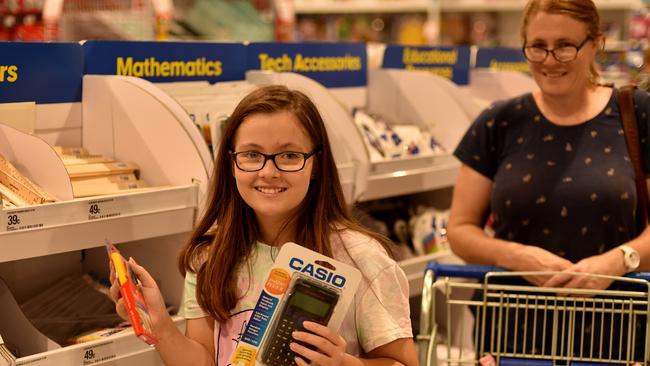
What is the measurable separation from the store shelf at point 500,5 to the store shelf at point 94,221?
5.33 m

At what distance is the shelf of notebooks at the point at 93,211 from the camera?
7.13 feet

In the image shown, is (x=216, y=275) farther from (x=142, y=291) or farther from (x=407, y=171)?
(x=407, y=171)

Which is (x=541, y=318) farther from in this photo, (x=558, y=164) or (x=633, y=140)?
(x=633, y=140)

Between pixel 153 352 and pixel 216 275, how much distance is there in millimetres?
540

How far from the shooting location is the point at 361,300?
1886mm

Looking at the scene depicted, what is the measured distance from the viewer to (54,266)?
280cm

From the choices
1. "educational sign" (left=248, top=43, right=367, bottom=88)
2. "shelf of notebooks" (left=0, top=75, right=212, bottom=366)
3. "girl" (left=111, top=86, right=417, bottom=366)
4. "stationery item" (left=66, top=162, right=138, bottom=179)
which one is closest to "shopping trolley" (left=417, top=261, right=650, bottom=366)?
"girl" (left=111, top=86, right=417, bottom=366)

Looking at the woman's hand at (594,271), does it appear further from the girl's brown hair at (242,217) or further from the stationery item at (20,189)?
the stationery item at (20,189)

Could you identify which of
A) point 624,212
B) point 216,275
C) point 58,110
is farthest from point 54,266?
point 624,212

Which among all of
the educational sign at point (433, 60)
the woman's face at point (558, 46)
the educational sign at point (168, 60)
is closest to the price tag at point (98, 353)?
the educational sign at point (168, 60)

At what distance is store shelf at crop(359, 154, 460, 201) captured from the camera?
3402 millimetres

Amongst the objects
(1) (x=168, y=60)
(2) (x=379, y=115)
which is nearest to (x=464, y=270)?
(1) (x=168, y=60)

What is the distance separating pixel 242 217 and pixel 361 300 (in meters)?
0.32

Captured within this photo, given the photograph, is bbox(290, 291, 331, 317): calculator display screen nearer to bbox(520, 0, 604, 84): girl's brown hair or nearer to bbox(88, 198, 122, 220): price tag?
bbox(88, 198, 122, 220): price tag
